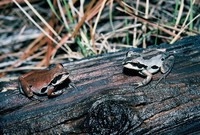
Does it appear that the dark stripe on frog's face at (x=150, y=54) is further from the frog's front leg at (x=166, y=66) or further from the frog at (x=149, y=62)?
the frog's front leg at (x=166, y=66)

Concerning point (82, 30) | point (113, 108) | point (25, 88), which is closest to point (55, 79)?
point (25, 88)

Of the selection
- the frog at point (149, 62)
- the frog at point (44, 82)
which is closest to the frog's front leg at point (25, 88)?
the frog at point (44, 82)

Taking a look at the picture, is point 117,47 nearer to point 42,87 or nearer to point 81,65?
point 81,65

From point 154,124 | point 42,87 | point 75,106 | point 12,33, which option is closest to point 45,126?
point 75,106

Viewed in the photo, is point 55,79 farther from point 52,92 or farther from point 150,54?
point 150,54

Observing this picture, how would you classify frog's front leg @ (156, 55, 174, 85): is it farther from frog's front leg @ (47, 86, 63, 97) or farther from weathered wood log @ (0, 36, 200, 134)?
frog's front leg @ (47, 86, 63, 97)
